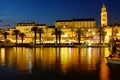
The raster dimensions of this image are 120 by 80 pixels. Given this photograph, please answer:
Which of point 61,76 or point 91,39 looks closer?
point 61,76

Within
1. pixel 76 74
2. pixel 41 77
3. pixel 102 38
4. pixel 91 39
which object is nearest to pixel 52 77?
pixel 41 77

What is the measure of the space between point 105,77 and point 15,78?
335 inches

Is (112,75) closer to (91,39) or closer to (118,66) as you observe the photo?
(118,66)

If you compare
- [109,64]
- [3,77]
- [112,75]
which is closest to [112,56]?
[109,64]

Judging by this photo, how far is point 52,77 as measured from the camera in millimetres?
31266

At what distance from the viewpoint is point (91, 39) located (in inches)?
7677

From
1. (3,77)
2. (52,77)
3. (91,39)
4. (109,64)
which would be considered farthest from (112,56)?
(91,39)

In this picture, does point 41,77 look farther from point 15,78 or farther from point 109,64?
point 109,64

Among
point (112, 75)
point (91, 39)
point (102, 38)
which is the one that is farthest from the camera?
point (91, 39)

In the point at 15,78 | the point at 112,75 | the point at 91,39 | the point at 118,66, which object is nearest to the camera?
the point at 15,78

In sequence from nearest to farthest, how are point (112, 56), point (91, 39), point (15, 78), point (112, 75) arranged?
point (15, 78)
point (112, 75)
point (112, 56)
point (91, 39)

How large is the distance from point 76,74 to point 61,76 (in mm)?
2279

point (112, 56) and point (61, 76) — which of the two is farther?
point (112, 56)

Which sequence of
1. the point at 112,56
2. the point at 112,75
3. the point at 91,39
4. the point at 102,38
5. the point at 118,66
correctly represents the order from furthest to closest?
the point at 91,39 → the point at 102,38 → the point at 112,56 → the point at 118,66 → the point at 112,75
